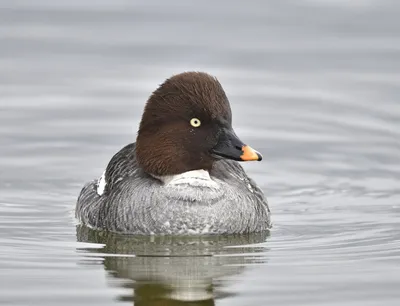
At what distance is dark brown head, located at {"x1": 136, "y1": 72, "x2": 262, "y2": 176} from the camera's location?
15.0 metres

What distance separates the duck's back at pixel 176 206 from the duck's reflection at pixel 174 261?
4.3 inches

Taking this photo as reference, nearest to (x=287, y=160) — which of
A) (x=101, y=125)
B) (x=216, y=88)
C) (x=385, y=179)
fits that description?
(x=385, y=179)

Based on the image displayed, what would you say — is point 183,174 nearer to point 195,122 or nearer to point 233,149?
point 195,122

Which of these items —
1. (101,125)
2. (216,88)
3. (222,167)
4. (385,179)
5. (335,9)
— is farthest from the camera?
(335,9)

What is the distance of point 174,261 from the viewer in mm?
14617

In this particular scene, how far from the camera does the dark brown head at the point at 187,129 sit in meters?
15.0

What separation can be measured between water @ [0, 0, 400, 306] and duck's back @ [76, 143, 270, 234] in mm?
169

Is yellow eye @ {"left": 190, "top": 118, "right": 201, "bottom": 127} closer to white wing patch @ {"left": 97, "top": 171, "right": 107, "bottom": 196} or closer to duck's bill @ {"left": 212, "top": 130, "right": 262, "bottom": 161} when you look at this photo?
duck's bill @ {"left": 212, "top": 130, "right": 262, "bottom": 161}

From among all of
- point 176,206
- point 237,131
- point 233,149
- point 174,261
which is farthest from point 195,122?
point 237,131

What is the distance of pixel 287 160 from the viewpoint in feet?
61.4

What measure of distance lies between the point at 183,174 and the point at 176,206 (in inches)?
14.0

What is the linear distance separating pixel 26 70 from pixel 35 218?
527 centimetres

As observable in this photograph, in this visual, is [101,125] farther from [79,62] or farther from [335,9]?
[335,9]

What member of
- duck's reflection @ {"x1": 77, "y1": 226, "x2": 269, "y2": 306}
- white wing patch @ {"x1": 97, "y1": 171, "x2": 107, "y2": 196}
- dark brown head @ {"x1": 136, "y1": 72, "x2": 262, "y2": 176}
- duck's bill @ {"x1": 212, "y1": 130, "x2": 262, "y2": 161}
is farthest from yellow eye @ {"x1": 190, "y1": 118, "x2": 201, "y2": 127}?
white wing patch @ {"x1": 97, "y1": 171, "x2": 107, "y2": 196}
